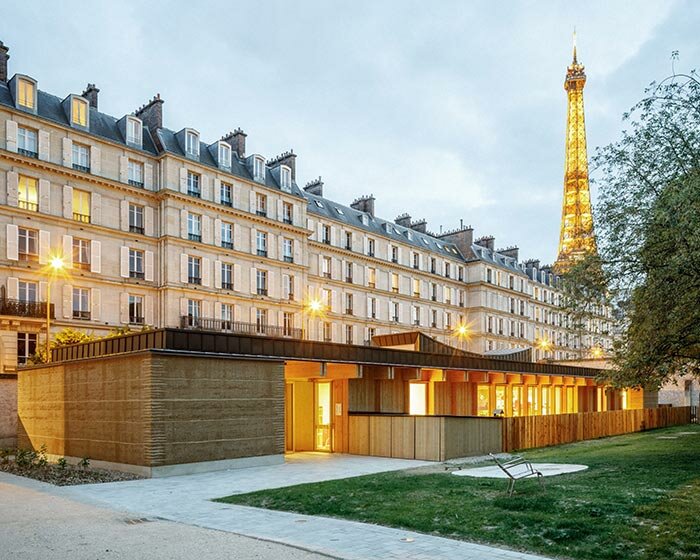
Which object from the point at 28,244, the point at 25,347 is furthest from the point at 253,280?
the point at 25,347

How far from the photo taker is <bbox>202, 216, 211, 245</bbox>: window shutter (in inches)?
1705

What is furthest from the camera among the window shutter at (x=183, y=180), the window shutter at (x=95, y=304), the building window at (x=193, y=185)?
the building window at (x=193, y=185)

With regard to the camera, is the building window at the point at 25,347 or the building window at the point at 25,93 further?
the building window at the point at 25,93

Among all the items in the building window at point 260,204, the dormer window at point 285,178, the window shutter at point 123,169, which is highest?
the dormer window at point 285,178

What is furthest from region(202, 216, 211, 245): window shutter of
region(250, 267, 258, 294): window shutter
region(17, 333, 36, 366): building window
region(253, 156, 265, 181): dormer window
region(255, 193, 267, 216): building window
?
region(17, 333, 36, 366): building window

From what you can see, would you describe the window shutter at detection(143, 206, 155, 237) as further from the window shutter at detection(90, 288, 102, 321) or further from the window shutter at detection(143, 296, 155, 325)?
the window shutter at detection(90, 288, 102, 321)

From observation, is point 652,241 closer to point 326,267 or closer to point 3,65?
point 3,65

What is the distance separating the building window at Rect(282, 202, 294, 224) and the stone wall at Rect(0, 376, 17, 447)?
2418 cm

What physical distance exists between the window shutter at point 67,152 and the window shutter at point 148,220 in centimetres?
550

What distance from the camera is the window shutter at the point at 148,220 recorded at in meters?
41.2

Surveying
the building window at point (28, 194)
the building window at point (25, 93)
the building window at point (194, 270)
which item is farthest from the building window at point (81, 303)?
the building window at point (25, 93)

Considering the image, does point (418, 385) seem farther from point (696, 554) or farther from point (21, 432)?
point (696, 554)

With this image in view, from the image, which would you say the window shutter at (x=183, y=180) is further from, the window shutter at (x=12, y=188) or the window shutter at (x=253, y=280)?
the window shutter at (x=12, y=188)

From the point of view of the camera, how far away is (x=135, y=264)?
4078 centimetres
